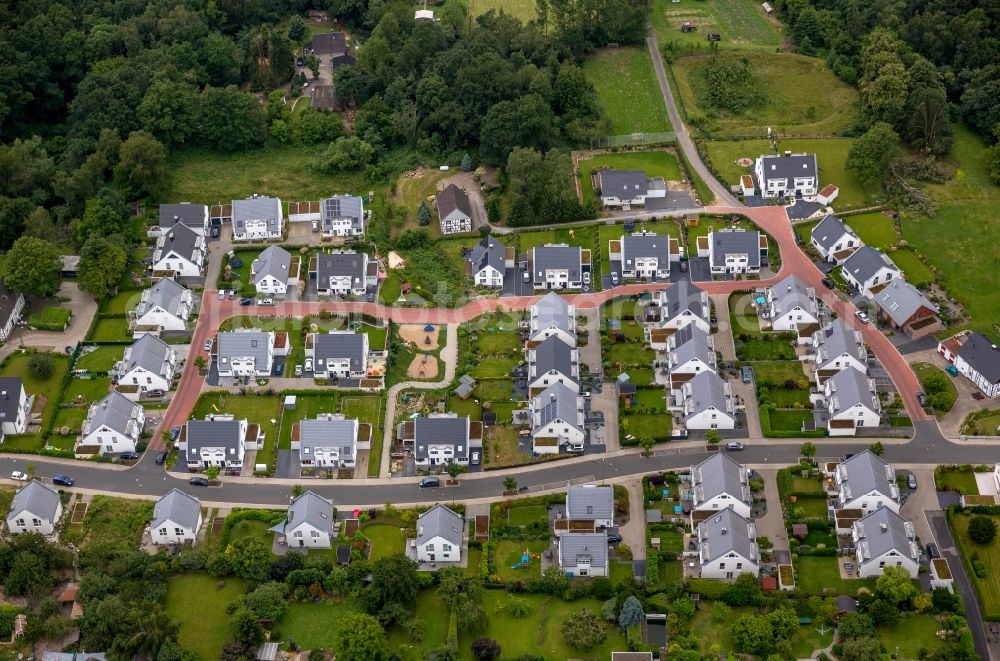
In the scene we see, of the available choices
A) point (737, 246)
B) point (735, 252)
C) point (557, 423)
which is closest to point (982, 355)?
point (735, 252)

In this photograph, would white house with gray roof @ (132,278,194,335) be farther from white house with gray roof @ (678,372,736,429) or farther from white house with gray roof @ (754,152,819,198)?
white house with gray roof @ (754,152,819,198)

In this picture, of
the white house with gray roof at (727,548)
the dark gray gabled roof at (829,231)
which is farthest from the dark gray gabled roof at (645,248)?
the white house with gray roof at (727,548)

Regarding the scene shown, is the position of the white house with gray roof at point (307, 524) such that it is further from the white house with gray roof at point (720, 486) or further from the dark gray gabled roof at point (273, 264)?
the dark gray gabled roof at point (273, 264)

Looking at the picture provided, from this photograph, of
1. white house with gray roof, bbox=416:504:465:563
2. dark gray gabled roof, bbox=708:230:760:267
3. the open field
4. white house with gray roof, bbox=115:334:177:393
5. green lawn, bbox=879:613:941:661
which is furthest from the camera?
the open field

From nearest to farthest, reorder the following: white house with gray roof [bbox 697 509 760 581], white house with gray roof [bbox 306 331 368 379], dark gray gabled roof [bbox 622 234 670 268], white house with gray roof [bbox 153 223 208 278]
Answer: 1. white house with gray roof [bbox 697 509 760 581]
2. white house with gray roof [bbox 306 331 368 379]
3. dark gray gabled roof [bbox 622 234 670 268]
4. white house with gray roof [bbox 153 223 208 278]

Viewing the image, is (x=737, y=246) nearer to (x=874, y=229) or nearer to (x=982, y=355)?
(x=874, y=229)

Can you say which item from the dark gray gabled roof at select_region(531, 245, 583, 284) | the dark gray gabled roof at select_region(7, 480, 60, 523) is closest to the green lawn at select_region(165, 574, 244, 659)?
the dark gray gabled roof at select_region(7, 480, 60, 523)

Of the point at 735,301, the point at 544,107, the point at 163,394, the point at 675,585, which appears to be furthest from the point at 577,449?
the point at 544,107
